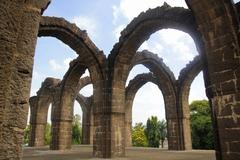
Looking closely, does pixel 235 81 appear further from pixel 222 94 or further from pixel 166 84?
pixel 166 84

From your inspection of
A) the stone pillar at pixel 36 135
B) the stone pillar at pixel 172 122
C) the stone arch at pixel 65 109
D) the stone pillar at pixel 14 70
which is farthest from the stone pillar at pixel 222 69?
the stone pillar at pixel 36 135

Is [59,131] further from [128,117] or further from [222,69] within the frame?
[222,69]

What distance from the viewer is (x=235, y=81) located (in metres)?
4.54

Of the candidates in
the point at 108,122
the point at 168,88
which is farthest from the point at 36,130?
the point at 108,122

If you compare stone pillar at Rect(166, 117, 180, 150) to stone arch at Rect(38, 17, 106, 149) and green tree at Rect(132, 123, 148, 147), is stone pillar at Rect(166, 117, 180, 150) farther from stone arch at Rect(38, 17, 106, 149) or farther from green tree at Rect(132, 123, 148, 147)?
green tree at Rect(132, 123, 148, 147)

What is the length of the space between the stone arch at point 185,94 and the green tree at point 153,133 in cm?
1582

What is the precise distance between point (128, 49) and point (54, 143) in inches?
249

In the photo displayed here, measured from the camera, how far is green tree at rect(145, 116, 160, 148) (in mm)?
27709

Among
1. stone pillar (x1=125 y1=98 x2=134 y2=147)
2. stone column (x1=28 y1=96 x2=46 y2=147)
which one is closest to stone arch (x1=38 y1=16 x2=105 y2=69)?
stone pillar (x1=125 y1=98 x2=134 y2=147)

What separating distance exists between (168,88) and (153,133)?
16561 millimetres

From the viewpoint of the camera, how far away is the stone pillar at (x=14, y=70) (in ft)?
4.95

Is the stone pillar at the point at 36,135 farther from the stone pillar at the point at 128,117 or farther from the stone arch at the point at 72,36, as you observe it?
the stone arch at the point at 72,36

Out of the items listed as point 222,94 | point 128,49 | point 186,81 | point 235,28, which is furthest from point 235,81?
point 186,81

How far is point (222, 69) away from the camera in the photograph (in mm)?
4758
